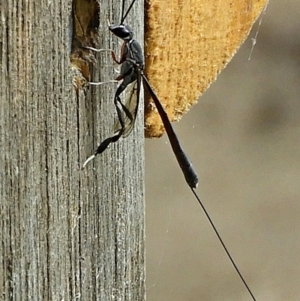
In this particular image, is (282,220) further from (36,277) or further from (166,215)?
(36,277)

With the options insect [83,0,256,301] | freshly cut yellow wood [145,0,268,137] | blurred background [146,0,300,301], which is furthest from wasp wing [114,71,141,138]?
blurred background [146,0,300,301]

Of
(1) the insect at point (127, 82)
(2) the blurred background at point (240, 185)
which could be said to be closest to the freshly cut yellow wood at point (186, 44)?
(1) the insect at point (127, 82)

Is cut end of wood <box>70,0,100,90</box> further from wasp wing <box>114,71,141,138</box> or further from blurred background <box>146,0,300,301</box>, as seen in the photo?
blurred background <box>146,0,300,301</box>

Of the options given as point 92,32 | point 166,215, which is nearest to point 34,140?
point 92,32

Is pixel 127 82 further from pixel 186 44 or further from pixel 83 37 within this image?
pixel 186 44

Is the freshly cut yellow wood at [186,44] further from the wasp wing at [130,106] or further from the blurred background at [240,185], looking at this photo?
the blurred background at [240,185]
